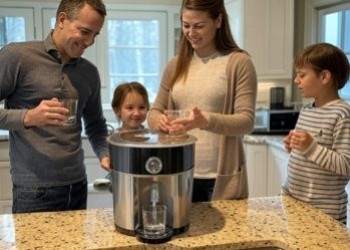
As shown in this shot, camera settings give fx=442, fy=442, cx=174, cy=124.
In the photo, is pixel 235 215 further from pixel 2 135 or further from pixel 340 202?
pixel 2 135

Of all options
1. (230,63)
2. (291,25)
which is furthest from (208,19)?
(291,25)

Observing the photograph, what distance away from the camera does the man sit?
1.42 metres

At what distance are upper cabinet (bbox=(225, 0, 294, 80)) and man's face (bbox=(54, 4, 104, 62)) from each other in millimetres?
2397

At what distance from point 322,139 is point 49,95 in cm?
89

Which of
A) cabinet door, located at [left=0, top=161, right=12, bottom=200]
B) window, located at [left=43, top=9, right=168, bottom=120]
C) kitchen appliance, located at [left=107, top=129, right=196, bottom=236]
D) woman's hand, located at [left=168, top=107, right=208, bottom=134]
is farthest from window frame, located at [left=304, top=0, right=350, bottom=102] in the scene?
kitchen appliance, located at [left=107, top=129, right=196, bottom=236]

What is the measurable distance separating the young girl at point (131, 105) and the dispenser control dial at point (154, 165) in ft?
2.99

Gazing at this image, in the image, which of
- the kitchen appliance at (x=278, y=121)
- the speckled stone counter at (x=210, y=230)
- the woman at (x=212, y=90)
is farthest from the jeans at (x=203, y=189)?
the kitchen appliance at (x=278, y=121)

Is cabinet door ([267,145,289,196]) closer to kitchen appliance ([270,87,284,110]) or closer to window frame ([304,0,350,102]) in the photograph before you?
kitchen appliance ([270,87,284,110])

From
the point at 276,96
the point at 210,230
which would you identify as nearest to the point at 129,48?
the point at 276,96

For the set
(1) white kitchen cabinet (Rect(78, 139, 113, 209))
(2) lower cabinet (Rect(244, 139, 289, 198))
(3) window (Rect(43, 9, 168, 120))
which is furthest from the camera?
(3) window (Rect(43, 9, 168, 120))

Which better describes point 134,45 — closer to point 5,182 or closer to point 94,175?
point 94,175

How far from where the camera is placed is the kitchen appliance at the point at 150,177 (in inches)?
41.3

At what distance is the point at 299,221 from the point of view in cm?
122

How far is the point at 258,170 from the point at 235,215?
2212mm
